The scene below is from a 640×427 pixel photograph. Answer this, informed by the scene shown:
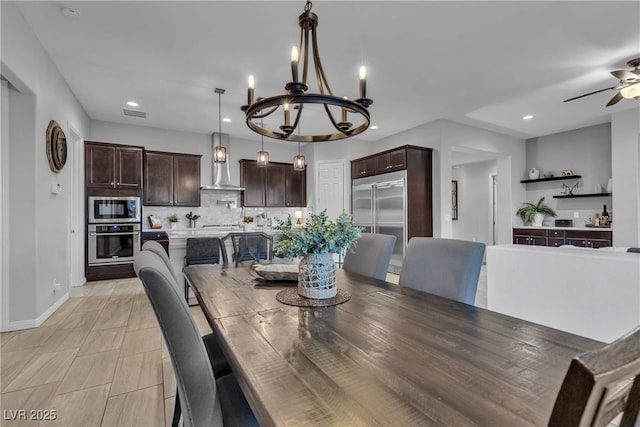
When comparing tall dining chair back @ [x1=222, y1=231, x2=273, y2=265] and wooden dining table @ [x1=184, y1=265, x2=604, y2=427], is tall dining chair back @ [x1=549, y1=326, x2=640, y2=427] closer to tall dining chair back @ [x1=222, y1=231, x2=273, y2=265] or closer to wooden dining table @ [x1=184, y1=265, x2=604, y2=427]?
wooden dining table @ [x1=184, y1=265, x2=604, y2=427]

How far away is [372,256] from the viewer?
2.19 m

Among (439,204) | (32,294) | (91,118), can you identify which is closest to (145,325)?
(32,294)

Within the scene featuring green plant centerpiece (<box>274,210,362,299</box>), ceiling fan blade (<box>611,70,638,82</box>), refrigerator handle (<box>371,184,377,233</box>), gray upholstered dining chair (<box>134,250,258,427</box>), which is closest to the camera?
gray upholstered dining chair (<box>134,250,258,427</box>)

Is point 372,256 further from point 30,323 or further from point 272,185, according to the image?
point 272,185

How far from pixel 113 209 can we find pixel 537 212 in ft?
26.0

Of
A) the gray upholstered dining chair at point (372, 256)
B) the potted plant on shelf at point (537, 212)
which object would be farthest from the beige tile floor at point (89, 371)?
the potted plant on shelf at point (537, 212)

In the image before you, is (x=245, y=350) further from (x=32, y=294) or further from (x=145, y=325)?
(x=32, y=294)

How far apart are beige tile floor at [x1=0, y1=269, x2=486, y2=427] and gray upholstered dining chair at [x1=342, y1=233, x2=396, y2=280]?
57.4 inches

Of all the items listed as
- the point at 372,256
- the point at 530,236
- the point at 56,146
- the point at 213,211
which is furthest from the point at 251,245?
the point at 530,236

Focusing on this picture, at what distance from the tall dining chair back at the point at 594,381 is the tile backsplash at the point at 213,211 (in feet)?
20.9

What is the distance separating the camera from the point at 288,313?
1302mm

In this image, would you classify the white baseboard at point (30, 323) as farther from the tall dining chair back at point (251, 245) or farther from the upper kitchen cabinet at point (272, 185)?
the upper kitchen cabinet at point (272, 185)

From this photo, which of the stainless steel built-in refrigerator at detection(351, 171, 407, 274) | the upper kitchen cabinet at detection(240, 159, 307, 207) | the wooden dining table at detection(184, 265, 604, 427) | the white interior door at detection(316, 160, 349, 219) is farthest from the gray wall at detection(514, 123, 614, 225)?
the wooden dining table at detection(184, 265, 604, 427)

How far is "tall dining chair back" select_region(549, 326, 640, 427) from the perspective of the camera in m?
0.36
